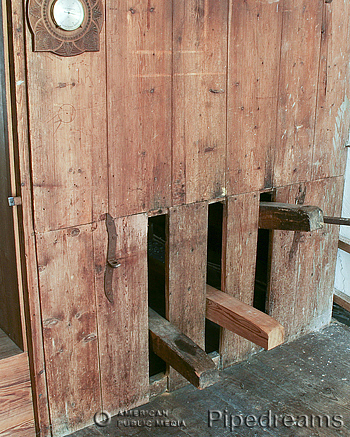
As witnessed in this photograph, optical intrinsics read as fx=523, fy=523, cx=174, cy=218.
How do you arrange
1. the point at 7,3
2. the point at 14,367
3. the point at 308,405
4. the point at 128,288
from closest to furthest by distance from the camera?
the point at 7,3
the point at 14,367
the point at 128,288
the point at 308,405

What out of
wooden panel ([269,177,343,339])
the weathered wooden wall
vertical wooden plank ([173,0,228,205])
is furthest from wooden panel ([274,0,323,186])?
vertical wooden plank ([173,0,228,205])

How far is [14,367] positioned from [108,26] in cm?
147

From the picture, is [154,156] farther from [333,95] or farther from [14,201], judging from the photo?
[333,95]

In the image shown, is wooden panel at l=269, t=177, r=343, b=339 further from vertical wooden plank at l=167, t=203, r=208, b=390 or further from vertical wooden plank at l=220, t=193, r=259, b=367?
vertical wooden plank at l=167, t=203, r=208, b=390

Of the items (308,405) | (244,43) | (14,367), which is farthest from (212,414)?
(244,43)

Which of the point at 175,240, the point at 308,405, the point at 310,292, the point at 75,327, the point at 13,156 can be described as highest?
the point at 13,156

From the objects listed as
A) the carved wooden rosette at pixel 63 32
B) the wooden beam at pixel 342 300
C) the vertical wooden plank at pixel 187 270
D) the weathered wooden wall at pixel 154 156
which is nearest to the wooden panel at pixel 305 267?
the weathered wooden wall at pixel 154 156

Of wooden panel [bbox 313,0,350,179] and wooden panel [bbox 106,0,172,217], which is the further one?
wooden panel [bbox 313,0,350,179]

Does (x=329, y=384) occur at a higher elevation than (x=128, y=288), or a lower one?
lower

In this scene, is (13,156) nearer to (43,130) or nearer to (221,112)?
(43,130)

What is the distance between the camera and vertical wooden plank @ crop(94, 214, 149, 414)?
2.38 meters

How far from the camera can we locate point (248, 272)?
2.97 meters

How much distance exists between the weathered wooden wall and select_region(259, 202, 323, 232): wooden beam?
0.07 meters

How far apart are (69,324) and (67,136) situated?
2.69 feet
